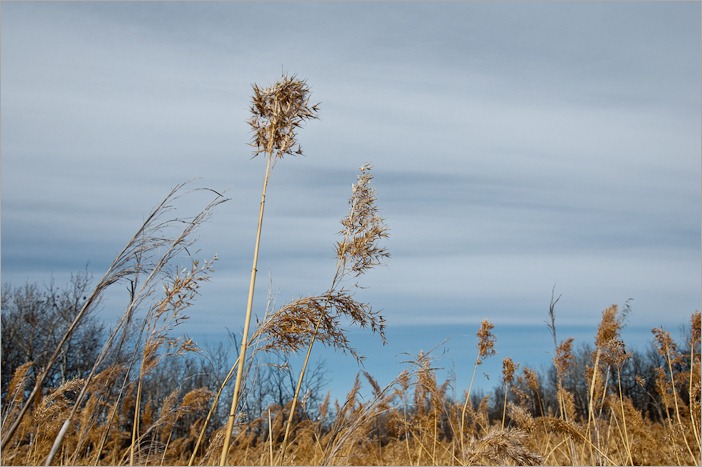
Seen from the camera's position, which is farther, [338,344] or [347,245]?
[347,245]

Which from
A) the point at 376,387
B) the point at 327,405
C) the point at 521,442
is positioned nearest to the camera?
the point at 521,442

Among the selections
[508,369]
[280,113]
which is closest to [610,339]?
[508,369]

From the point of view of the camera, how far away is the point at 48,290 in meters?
32.7

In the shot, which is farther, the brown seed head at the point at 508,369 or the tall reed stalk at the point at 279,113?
the brown seed head at the point at 508,369

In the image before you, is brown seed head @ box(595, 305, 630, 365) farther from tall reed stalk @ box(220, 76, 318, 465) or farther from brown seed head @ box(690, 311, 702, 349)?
tall reed stalk @ box(220, 76, 318, 465)

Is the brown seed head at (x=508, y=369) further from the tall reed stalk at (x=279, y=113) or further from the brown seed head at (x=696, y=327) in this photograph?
the tall reed stalk at (x=279, y=113)

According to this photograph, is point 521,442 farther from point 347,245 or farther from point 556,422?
point 347,245

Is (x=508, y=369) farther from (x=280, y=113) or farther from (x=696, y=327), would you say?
(x=280, y=113)

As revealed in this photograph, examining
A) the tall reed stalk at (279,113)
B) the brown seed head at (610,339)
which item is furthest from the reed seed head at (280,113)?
the brown seed head at (610,339)

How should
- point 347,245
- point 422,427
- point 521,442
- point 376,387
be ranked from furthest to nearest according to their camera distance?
point 422,427 → point 376,387 → point 347,245 → point 521,442

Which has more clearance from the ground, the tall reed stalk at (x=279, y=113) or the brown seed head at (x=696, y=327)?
the tall reed stalk at (x=279, y=113)

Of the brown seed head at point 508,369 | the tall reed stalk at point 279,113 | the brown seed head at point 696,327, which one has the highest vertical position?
the tall reed stalk at point 279,113

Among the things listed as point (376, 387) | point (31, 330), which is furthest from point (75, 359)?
point (376, 387)

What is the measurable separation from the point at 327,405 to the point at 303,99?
380cm
